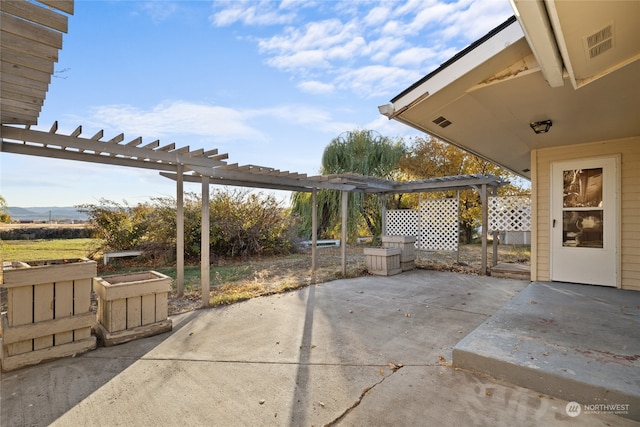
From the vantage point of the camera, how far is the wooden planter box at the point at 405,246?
670 cm

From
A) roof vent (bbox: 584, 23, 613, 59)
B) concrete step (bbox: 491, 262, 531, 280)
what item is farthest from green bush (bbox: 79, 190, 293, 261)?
roof vent (bbox: 584, 23, 613, 59)

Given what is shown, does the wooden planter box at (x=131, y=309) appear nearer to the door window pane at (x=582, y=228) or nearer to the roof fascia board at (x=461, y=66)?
the roof fascia board at (x=461, y=66)

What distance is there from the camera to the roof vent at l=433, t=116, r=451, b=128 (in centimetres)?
359

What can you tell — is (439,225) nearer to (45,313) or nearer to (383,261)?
(383,261)

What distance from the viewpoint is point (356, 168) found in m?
11.4

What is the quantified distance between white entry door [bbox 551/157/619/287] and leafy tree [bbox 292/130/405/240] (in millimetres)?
6773

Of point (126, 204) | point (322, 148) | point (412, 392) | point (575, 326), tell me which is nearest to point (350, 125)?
point (322, 148)

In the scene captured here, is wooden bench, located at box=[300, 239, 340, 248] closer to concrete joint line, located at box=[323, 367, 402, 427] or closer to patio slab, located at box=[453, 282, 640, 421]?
patio slab, located at box=[453, 282, 640, 421]

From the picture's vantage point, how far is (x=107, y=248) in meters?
7.65

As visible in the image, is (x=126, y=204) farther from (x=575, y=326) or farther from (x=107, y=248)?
(x=575, y=326)

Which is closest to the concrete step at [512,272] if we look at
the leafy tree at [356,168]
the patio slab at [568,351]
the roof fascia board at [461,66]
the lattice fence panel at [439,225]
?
the lattice fence panel at [439,225]

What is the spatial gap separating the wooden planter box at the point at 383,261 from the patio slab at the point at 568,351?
109 inches

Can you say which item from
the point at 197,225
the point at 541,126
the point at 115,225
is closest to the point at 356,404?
the point at 541,126

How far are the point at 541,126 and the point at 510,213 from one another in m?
2.70
